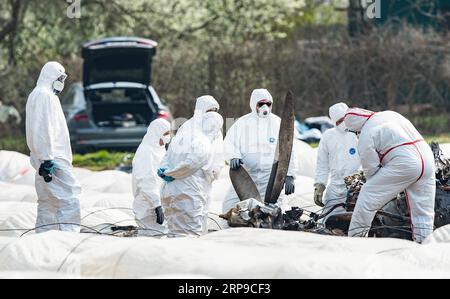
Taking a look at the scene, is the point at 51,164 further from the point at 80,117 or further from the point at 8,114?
the point at 8,114

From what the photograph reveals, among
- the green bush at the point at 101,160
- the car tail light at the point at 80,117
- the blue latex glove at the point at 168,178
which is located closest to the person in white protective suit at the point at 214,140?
the blue latex glove at the point at 168,178

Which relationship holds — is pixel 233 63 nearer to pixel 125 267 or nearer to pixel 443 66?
pixel 443 66

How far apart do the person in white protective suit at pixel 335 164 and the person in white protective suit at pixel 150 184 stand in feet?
6.65

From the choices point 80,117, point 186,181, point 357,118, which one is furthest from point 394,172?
point 80,117

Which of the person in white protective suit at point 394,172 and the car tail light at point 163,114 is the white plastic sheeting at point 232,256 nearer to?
the person in white protective suit at point 394,172

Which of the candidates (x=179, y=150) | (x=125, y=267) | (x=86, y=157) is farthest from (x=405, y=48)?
(x=125, y=267)

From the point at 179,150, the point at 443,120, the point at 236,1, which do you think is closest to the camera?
the point at 179,150

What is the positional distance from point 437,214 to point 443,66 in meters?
13.7

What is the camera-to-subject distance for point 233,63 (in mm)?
28266

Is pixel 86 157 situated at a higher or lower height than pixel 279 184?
lower

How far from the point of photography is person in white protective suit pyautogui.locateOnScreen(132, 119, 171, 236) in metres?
14.5

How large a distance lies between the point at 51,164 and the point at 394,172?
3.65 meters

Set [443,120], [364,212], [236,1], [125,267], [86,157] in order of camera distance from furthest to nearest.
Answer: [236,1], [443,120], [86,157], [364,212], [125,267]
